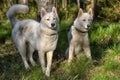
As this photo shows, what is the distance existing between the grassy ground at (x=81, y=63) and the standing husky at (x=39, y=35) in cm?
26

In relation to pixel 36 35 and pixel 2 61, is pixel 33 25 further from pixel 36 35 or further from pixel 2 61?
pixel 2 61

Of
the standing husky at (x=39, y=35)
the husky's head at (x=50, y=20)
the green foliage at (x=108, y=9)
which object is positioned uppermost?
the husky's head at (x=50, y=20)

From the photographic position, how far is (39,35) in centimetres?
688

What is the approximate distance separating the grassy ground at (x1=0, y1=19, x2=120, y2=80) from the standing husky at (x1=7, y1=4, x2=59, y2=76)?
261 millimetres

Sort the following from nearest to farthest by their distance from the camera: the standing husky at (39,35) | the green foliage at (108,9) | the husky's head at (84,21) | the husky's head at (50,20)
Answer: the husky's head at (50,20), the standing husky at (39,35), the husky's head at (84,21), the green foliage at (108,9)

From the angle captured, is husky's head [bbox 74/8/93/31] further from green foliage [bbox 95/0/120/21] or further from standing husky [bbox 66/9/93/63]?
green foliage [bbox 95/0/120/21]

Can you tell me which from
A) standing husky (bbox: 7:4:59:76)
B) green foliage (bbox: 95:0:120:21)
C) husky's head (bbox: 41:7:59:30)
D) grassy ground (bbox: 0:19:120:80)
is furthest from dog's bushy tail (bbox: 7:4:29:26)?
green foliage (bbox: 95:0:120:21)

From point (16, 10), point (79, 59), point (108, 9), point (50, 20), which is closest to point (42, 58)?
point (79, 59)

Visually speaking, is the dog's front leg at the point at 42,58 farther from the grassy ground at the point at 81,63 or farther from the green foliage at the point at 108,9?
the green foliage at the point at 108,9

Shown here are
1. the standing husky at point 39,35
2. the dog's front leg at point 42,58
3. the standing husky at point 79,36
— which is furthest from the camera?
the standing husky at point 79,36

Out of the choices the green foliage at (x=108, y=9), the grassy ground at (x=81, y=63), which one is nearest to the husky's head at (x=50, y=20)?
the grassy ground at (x=81, y=63)

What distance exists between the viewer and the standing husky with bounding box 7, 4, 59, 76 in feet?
21.9

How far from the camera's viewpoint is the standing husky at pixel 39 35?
262 inches

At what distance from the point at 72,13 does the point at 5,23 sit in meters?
2.29
